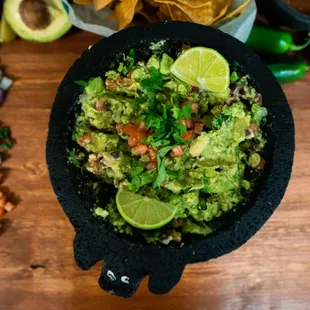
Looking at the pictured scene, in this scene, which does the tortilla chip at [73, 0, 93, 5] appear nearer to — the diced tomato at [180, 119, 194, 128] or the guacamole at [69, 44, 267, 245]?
the guacamole at [69, 44, 267, 245]

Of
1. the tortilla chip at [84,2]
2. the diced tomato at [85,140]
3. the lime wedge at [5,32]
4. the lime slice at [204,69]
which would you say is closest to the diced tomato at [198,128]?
the lime slice at [204,69]

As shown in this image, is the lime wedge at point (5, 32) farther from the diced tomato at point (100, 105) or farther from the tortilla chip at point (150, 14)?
the diced tomato at point (100, 105)

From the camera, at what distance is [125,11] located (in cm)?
204

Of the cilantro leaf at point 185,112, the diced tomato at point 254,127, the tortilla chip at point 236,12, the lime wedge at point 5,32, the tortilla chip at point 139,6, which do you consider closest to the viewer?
the cilantro leaf at point 185,112

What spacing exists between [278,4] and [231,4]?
0.58 feet

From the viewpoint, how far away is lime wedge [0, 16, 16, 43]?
7.29 feet

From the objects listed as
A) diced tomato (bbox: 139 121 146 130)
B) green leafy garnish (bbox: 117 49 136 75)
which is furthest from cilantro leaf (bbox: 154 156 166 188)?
green leafy garnish (bbox: 117 49 136 75)

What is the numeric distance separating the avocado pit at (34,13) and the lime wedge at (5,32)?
0.11 meters

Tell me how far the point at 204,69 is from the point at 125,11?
0.49 m

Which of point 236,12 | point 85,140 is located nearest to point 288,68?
point 236,12

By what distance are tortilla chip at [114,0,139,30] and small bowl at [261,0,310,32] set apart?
0.53m

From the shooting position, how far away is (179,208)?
177 centimetres

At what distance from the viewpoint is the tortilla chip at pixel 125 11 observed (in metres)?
2.01

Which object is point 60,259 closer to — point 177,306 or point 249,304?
point 177,306
